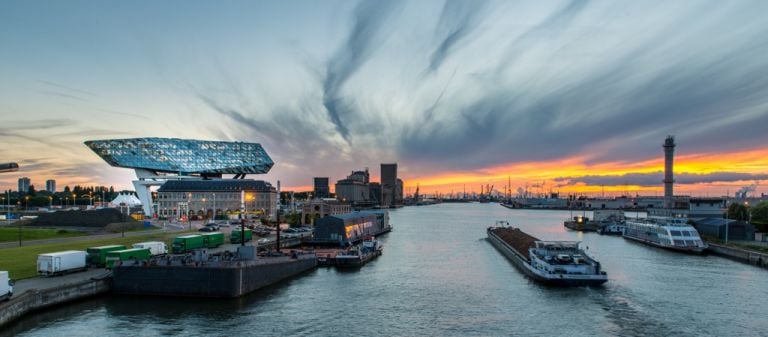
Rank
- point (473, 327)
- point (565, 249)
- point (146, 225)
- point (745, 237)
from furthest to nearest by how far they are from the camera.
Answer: point (146, 225) → point (745, 237) → point (565, 249) → point (473, 327)

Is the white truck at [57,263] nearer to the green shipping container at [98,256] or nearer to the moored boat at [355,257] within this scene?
the green shipping container at [98,256]

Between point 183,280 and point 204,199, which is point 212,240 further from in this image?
point 204,199

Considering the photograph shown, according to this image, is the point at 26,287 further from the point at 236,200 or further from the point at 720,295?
the point at 236,200

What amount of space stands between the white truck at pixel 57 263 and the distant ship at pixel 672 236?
2634 inches

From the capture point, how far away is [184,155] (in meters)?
157

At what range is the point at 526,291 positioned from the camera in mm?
38844

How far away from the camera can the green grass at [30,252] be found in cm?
3481

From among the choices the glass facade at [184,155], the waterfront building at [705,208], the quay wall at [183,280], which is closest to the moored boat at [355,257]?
the quay wall at [183,280]

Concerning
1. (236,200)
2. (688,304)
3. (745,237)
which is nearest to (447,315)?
(688,304)

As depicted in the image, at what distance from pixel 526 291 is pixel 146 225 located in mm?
63598

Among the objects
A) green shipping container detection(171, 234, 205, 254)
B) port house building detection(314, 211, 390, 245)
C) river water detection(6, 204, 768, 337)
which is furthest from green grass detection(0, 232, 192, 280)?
port house building detection(314, 211, 390, 245)

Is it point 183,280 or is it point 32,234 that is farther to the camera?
point 32,234

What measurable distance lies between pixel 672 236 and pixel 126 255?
212ft

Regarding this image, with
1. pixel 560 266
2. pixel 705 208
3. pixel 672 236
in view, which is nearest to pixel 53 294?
pixel 560 266
